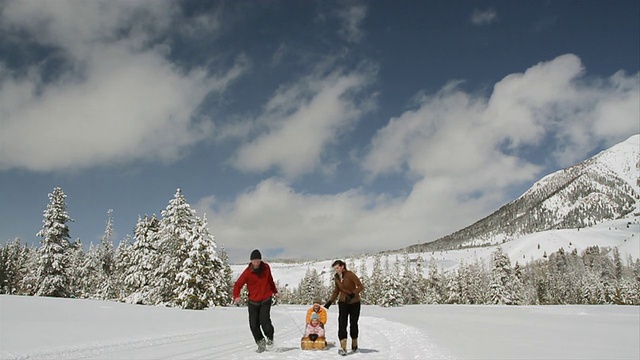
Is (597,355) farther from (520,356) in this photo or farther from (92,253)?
(92,253)

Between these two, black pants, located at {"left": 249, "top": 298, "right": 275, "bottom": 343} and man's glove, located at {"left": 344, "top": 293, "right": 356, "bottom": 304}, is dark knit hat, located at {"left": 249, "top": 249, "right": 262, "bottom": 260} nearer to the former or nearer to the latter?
black pants, located at {"left": 249, "top": 298, "right": 275, "bottom": 343}

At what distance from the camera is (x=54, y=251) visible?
133 ft

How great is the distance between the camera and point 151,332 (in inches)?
570

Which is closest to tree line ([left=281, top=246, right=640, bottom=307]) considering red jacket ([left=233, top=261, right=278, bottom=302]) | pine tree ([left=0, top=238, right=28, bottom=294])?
pine tree ([left=0, top=238, right=28, bottom=294])

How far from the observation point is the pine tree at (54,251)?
39844 millimetres

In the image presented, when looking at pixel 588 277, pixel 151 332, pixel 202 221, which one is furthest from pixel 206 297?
pixel 588 277

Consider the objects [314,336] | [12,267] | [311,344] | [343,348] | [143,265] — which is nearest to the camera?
[343,348]

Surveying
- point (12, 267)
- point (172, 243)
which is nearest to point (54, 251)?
point (172, 243)

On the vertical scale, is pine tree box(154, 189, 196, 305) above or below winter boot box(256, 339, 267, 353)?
above

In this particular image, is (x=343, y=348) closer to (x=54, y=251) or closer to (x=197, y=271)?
(x=197, y=271)

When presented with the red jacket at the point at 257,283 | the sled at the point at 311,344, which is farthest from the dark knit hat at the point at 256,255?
the sled at the point at 311,344

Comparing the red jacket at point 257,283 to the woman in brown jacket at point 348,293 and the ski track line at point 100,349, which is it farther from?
the ski track line at point 100,349

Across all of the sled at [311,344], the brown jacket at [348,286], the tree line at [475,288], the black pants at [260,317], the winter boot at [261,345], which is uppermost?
the brown jacket at [348,286]

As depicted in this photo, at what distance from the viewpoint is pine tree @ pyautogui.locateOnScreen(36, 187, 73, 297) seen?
3984cm
